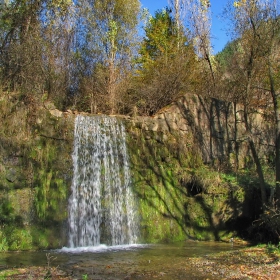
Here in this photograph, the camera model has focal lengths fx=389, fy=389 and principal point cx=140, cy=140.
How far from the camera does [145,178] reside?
12.2 meters

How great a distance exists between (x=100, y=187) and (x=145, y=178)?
1.54 meters

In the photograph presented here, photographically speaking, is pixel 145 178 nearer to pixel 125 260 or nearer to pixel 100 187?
pixel 100 187

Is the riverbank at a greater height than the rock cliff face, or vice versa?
the rock cliff face

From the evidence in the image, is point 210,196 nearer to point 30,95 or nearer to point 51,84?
point 30,95

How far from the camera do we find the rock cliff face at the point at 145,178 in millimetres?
10320

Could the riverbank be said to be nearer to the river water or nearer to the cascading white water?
the river water

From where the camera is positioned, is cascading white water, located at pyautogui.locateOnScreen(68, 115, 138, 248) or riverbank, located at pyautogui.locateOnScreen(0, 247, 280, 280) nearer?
riverbank, located at pyautogui.locateOnScreen(0, 247, 280, 280)

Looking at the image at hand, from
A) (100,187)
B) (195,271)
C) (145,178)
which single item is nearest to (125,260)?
(195,271)

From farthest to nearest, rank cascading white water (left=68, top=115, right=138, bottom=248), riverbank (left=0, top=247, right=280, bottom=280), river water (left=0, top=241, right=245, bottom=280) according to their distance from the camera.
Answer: cascading white water (left=68, top=115, right=138, bottom=248)
river water (left=0, top=241, right=245, bottom=280)
riverbank (left=0, top=247, right=280, bottom=280)

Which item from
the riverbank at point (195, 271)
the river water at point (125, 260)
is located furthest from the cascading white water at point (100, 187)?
the riverbank at point (195, 271)

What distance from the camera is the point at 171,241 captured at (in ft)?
37.3

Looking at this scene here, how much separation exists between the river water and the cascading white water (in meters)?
0.65

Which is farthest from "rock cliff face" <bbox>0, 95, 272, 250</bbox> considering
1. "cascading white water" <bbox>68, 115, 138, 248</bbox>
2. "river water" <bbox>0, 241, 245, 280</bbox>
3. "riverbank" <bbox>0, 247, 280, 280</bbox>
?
"riverbank" <bbox>0, 247, 280, 280</bbox>

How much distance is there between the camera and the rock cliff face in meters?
10.3
